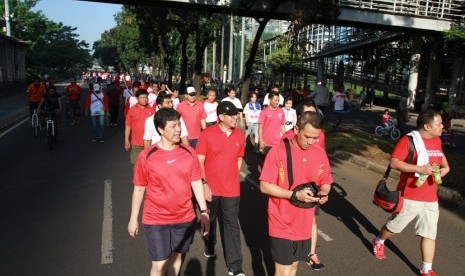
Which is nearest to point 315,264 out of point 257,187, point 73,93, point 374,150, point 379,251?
point 379,251

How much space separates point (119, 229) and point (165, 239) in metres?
2.41

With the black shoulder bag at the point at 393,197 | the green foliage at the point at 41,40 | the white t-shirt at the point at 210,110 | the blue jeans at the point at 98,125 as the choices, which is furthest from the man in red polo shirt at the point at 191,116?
the green foliage at the point at 41,40

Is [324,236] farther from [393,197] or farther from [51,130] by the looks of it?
[51,130]

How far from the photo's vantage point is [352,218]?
6406 mm

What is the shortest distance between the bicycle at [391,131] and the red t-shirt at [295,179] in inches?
527

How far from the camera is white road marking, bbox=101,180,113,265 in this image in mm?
4848

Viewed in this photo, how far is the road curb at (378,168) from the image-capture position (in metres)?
7.51

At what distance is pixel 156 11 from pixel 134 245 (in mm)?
27551

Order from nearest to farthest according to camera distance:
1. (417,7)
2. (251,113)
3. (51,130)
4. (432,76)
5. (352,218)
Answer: (352,218) → (251,113) → (51,130) → (417,7) → (432,76)

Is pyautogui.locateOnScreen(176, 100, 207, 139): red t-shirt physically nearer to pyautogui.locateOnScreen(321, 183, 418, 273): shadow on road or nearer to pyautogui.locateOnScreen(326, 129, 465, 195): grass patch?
pyautogui.locateOnScreen(321, 183, 418, 273): shadow on road

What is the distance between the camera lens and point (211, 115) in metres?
10.1

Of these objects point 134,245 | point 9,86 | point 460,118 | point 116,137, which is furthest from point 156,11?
point 134,245

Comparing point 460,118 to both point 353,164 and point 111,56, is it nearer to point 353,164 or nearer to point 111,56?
point 353,164

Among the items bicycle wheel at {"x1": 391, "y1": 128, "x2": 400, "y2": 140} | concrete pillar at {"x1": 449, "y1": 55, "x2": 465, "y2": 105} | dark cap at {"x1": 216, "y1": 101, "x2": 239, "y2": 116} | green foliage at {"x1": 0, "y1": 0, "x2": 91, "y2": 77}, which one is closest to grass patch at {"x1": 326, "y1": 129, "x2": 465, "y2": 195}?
bicycle wheel at {"x1": 391, "y1": 128, "x2": 400, "y2": 140}
